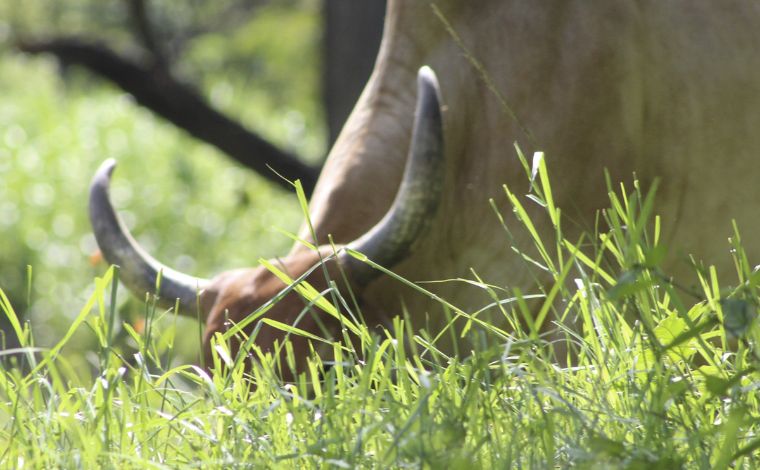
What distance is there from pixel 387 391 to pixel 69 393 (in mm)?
453

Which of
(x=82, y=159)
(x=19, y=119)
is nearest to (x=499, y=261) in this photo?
(x=82, y=159)

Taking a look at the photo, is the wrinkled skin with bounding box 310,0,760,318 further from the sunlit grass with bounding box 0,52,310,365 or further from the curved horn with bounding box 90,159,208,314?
the sunlit grass with bounding box 0,52,310,365

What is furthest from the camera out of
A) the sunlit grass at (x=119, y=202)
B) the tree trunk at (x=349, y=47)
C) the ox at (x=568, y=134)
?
the sunlit grass at (x=119, y=202)

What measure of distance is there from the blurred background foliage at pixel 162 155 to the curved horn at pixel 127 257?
13.7 feet

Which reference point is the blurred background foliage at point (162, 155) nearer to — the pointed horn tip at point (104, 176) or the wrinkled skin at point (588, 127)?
the pointed horn tip at point (104, 176)

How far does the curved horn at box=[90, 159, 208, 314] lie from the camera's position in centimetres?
363

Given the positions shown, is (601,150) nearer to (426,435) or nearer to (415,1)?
(415,1)

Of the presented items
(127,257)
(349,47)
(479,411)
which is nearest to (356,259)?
(127,257)

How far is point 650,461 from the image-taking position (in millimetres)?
1441

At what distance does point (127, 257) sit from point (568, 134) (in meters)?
1.28

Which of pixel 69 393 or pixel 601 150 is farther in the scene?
pixel 601 150

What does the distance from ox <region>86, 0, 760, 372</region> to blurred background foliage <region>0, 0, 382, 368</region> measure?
4.56m

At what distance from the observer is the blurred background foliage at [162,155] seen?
918 cm

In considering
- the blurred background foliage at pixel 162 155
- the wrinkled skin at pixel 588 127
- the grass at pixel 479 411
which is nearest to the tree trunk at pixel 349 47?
the blurred background foliage at pixel 162 155
